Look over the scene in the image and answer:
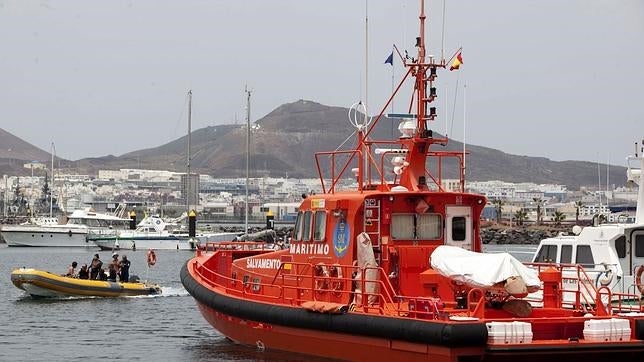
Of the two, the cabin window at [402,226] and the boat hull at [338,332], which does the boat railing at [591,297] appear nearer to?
the cabin window at [402,226]

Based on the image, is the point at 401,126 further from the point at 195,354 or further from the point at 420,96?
the point at 195,354

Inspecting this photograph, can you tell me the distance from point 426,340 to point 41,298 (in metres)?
20.6

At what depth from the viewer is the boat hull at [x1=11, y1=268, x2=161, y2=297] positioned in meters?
32.9

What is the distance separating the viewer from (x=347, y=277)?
18.0m

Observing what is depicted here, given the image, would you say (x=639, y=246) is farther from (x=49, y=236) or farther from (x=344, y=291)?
(x=49, y=236)

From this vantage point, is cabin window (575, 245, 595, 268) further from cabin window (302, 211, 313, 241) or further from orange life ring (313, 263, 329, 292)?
orange life ring (313, 263, 329, 292)

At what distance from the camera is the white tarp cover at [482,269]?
15422 mm

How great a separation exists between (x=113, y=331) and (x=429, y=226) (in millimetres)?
10413

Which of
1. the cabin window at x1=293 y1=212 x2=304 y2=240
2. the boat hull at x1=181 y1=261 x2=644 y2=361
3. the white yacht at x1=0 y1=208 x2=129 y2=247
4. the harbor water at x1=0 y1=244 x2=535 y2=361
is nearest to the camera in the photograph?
the boat hull at x1=181 y1=261 x2=644 y2=361

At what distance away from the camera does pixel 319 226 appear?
1898 cm

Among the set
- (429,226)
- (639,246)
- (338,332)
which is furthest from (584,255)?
(338,332)

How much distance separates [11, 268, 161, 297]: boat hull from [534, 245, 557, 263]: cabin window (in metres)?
14.8

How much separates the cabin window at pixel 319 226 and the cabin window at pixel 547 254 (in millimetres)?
5362

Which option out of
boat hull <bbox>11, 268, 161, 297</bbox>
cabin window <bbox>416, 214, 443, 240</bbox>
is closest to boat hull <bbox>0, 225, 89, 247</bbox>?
boat hull <bbox>11, 268, 161, 297</bbox>
